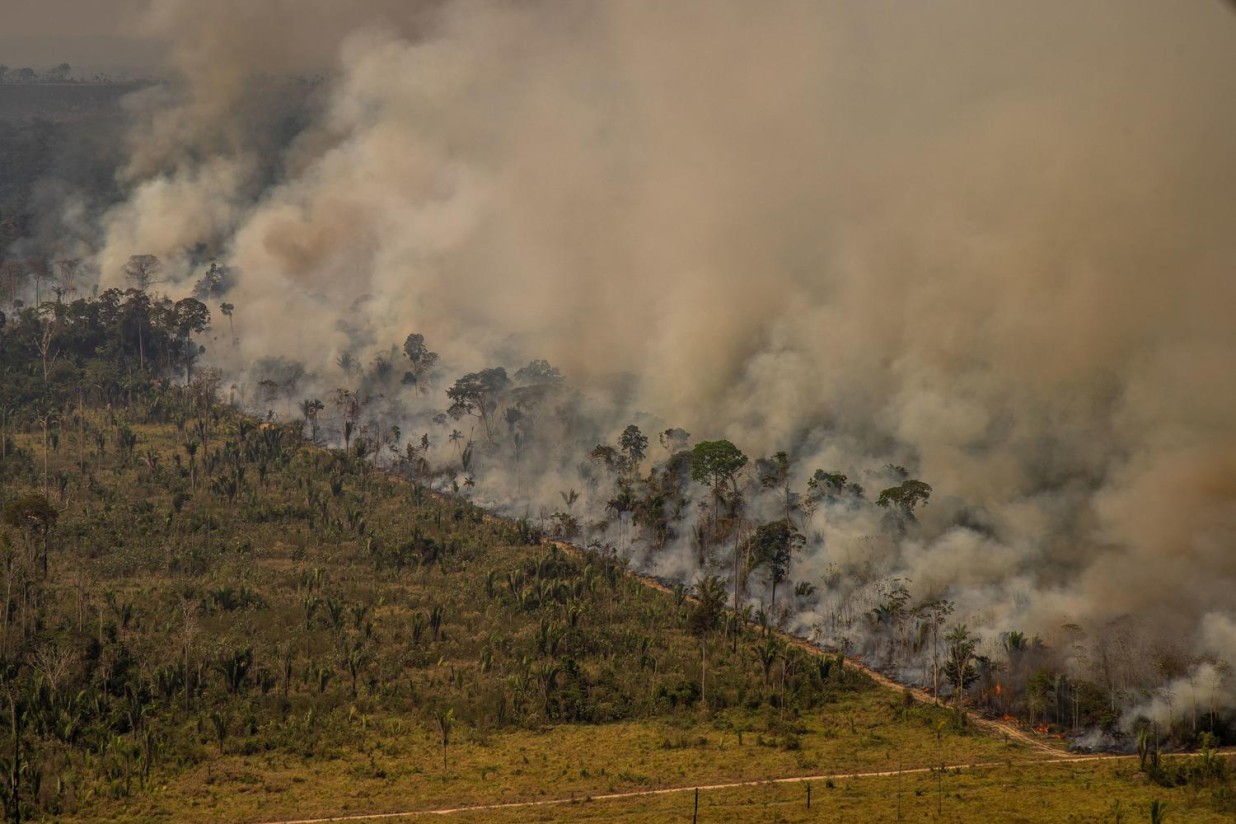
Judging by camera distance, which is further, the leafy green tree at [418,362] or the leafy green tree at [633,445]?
the leafy green tree at [418,362]

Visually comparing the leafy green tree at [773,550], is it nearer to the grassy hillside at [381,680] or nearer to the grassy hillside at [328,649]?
the grassy hillside at [328,649]

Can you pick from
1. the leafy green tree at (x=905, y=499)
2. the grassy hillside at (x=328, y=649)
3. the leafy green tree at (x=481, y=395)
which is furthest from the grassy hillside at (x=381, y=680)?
the leafy green tree at (x=481, y=395)

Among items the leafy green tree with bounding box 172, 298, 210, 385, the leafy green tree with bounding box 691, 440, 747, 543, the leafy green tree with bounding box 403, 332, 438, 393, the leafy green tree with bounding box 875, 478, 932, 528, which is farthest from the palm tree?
the leafy green tree with bounding box 172, 298, 210, 385

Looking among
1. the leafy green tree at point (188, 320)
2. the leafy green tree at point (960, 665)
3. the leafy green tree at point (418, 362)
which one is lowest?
the leafy green tree at point (960, 665)

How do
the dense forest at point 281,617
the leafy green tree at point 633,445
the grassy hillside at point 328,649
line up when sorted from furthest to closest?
1. the leafy green tree at point 633,445
2. the dense forest at point 281,617
3. the grassy hillside at point 328,649

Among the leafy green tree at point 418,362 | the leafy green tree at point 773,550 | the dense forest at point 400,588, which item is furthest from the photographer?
the leafy green tree at point 418,362

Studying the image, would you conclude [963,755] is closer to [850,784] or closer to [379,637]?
[850,784]

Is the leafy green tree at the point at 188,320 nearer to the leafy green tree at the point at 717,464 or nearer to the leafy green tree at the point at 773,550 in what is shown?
the leafy green tree at the point at 717,464

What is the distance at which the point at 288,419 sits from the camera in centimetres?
14412

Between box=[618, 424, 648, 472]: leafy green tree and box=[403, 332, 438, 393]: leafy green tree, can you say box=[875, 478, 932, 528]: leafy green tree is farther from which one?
box=[403, 332, 438, 393]: leafy green tree

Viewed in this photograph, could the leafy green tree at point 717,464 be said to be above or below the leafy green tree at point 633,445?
below

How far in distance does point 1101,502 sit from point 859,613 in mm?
20025

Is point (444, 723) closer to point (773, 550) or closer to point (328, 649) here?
point (328, 649)

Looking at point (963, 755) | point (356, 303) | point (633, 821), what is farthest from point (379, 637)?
point (356, 303)
